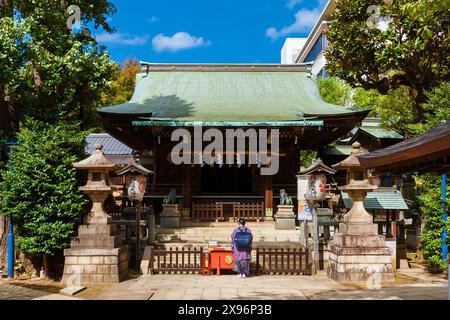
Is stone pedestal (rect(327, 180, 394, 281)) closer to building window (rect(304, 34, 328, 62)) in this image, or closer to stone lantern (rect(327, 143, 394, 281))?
stone lantern (rect(327, 143, 394, 281))

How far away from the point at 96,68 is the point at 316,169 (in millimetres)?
7539

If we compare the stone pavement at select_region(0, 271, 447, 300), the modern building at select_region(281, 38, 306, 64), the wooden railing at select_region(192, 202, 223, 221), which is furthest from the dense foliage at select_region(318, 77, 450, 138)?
the modern building at select_region(281, 38, 306, 64)

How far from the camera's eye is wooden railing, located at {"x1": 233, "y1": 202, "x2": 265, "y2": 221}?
65.1ft

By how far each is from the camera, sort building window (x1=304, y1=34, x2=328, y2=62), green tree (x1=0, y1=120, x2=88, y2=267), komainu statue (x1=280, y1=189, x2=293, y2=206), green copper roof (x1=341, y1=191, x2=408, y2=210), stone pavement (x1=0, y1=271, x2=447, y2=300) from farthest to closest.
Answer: building window (x1=304, y1=34, x2=328, y2=62) < komainu statue (x1=280, y1=189, x2=293, y2=206) < green copper roof (x1=341, y1=191, x2=408, y2=210) < green tree (x1=0, y1=120, x2=88, y2=267) < stone pavement (x1=0, y1=271, x2=447, y2=300)

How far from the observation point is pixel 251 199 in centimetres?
2075

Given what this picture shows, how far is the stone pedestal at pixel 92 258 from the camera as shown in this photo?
1225 centimetres

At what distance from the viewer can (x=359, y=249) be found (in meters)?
12.6

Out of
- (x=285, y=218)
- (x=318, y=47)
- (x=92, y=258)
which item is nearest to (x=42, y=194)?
(x=92, y=258)

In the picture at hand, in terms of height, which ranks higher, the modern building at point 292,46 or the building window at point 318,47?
the modern building at point 292,46

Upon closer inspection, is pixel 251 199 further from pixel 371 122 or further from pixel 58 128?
pixel 371 122

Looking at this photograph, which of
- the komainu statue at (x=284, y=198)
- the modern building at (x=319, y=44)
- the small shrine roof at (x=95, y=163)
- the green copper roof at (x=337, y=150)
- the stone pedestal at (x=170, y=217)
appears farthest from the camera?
the modern building at (x=319, y=44)

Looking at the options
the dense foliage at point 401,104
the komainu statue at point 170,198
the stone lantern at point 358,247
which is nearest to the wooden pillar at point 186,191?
the komainu statue at point 170,198

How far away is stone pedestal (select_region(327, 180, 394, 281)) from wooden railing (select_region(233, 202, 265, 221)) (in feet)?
22.2

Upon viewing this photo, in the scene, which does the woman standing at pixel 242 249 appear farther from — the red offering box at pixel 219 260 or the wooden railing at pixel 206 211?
the wooden railing at pixel 206 211
